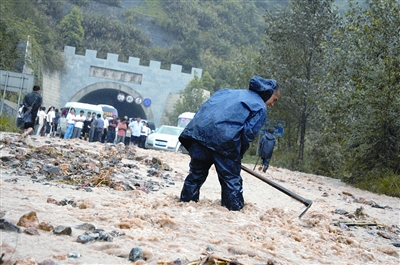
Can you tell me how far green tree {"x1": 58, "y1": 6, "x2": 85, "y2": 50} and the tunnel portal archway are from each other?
9.23 meters

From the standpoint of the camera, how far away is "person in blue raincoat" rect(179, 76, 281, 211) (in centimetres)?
641

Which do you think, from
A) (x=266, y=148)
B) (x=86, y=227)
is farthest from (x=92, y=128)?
(x=86, y=227)

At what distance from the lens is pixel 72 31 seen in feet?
225

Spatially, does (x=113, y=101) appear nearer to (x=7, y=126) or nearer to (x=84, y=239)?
(x=7, y=126)

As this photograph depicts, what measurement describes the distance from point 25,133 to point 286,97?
48.9ft

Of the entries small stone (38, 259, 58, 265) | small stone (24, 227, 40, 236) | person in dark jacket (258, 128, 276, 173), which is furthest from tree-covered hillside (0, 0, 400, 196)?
small stone (38, 259, 58, 265)

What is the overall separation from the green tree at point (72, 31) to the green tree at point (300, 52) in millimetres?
43192

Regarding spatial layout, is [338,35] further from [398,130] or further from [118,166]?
[118,166]

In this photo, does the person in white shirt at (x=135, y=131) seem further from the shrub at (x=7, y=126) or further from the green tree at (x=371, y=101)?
the green tree at (x=371, y=101)

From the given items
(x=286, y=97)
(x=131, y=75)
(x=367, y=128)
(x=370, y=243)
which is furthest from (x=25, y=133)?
(x=131, y=75)

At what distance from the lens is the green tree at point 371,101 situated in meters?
17.0

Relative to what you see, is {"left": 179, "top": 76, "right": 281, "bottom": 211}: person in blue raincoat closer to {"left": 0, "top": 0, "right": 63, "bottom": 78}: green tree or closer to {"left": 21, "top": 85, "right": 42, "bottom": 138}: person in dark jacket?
{"left": 21, "top": 85, "right": 42, "bottom": 138}: person in dark jacket

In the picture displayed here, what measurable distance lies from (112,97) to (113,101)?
930 mm

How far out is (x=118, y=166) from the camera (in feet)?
38.1
